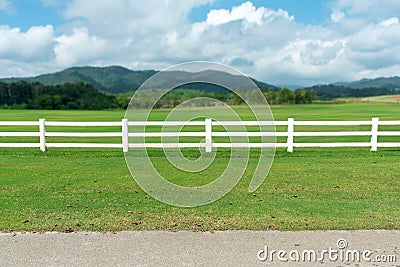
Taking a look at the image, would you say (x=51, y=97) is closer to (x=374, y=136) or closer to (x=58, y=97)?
(x=58, y=97)

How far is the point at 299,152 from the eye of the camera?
11.5m

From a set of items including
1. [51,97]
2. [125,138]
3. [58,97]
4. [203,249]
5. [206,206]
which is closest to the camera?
[203,249]

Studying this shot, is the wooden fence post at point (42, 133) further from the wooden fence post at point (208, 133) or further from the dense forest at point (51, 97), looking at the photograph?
the dense forest at point (51, 97)

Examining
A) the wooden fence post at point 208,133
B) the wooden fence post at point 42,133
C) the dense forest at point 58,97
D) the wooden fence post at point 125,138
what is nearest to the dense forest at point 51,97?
the dense forest at point 58,97

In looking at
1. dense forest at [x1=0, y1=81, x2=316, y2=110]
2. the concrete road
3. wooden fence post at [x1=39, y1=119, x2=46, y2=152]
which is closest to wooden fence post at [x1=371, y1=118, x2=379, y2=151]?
the concrete road

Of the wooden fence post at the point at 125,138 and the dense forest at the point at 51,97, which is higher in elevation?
the dense forest at the point at 51,97

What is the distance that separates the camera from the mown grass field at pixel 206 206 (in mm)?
4512

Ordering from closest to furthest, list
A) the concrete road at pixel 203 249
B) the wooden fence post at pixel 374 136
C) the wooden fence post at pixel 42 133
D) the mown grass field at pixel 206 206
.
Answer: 1. the concrete road at pixel 203 249
2. the mown grass field at pixel 206 206
3. the wooden fence post at pixel 374 136
4. the wooden fence post at pixel 42 133

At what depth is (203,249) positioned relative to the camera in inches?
147

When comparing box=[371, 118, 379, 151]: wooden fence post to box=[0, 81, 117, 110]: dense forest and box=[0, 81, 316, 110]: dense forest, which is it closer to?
box=[0, 81, 316, 110]: dense forest

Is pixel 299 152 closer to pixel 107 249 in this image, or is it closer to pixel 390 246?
pixel 390 246

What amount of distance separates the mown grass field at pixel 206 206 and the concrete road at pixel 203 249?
9.6 inches

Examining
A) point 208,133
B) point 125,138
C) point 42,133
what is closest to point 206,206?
point 208,133

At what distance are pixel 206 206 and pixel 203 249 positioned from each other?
1.64 meters
